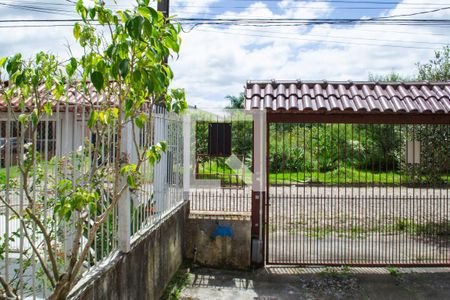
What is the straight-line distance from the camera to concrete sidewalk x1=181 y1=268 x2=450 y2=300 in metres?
6.03

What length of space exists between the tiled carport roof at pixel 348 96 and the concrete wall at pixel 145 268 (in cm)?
229

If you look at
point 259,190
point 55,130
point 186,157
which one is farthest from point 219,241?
point 55,130

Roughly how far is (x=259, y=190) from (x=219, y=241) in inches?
43.3

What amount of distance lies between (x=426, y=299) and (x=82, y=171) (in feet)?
16.5

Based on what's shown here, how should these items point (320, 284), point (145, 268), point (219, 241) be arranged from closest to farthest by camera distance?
1. point (145, 268)
2. point (320, 284)
3. point (219, 241)

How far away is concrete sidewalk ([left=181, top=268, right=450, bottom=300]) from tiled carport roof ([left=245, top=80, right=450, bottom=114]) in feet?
8.56

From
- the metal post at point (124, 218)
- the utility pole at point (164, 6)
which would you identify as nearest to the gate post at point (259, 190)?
the utility pole at point (164, 6)

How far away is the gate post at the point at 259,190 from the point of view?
277 inches

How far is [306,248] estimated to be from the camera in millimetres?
8344

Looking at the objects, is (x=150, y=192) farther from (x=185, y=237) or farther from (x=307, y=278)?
(x=307, y=278)

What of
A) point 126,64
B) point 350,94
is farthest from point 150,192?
point 350,94

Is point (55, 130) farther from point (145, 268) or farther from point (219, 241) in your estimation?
point (219, 241)

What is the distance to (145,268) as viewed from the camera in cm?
488

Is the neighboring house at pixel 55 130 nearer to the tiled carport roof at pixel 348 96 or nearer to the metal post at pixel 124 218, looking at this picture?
the metal post at pixel 124 218
